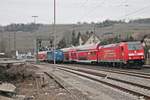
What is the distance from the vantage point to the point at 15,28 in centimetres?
16462

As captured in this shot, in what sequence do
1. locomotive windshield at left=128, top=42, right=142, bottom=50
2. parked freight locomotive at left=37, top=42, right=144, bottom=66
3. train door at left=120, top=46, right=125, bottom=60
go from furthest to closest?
train door at left=120, top=46, right=125, bottom=60
locomotive windshield at left=128, top=42, right=142, bottom=50
parked freight locomotive at left=37, top=42, right=144, bottom=66

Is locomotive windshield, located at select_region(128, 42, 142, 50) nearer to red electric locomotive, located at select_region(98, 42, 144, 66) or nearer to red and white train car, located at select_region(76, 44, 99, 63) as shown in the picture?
red electric locomotive, located at select_region(98, 42, 144, 66)

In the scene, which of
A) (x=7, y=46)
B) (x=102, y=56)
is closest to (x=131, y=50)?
(x=102, y=56)

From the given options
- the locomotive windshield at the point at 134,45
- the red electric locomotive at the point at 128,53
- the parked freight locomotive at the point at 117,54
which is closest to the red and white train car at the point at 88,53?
the parked freight locomotive at the point at 117,54

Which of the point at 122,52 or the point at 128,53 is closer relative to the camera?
the point at 128,53

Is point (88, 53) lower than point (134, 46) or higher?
lower

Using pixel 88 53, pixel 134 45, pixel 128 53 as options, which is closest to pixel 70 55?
pixel 88 53

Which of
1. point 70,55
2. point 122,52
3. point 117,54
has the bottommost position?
point 70,55

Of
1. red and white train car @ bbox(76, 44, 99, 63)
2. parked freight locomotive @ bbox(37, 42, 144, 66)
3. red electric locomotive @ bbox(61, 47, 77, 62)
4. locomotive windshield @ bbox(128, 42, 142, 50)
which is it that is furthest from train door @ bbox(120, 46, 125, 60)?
red electric locomotive @ bbox(61, 47, 77, 62)

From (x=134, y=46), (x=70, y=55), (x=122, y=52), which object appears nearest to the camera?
(x=134, y=46)

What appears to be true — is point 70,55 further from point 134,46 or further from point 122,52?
point 134,46

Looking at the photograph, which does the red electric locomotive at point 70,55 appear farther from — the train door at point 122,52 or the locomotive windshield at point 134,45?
the locomotive windshield at point 134,45

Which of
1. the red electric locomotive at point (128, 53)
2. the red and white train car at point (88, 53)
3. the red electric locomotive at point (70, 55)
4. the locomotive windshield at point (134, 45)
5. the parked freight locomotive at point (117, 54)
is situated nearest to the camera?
the red electric locomotive at point (128, 53)

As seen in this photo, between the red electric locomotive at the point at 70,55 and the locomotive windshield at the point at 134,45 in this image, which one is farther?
the red electric locomotive at the point at 70,55
